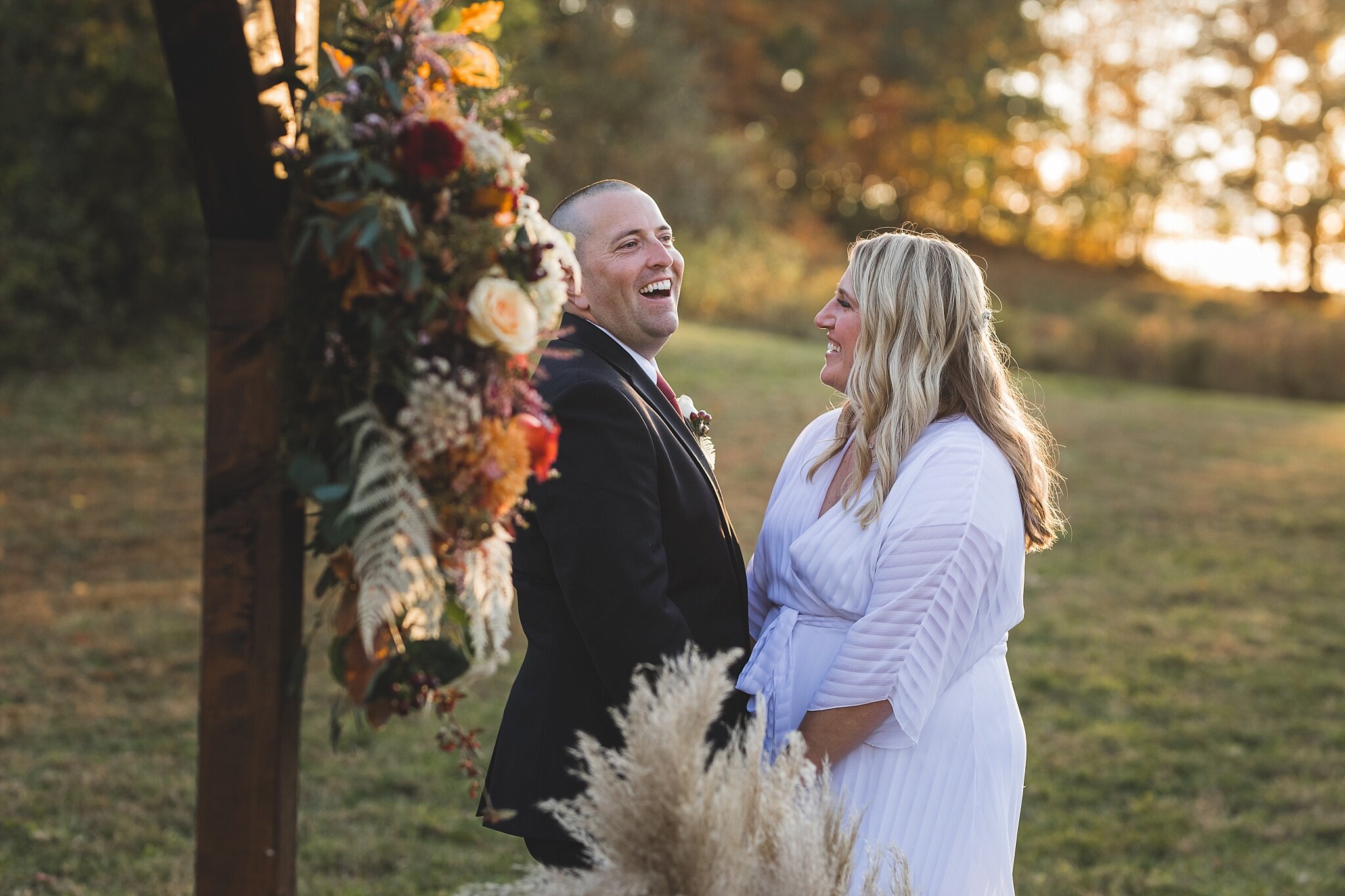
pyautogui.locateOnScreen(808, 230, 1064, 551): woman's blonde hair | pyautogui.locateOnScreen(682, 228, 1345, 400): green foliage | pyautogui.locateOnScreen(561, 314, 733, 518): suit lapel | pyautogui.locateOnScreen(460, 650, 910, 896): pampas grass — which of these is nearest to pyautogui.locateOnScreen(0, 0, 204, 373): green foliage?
pyautogui.locateOnScreen(682, 228, 1345, 400): green foliage

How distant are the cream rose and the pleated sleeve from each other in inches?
45.4

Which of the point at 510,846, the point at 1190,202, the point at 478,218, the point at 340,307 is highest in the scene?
the point at 1190,202

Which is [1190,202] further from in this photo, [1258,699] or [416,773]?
[416,773]

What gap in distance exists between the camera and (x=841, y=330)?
2.97m

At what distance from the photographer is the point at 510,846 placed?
482 cm

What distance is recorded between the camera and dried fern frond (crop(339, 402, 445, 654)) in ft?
5.40

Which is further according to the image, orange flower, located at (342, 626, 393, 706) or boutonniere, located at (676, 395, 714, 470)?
boutonniere, located at (676, 395, 714, 470)

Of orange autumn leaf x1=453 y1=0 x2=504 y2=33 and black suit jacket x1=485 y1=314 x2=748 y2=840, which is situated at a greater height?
orange autumn leaf x1=453 y1=0 x2=504 y2=33

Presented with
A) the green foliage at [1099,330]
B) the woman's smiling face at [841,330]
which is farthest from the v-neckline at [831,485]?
the green foliage at [1099,330]

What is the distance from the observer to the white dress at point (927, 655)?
98.8 inches

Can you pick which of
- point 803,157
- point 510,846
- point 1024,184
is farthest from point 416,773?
point 1024,184

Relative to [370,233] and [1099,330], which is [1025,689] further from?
[1099,330]

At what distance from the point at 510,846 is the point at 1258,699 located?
175 inches

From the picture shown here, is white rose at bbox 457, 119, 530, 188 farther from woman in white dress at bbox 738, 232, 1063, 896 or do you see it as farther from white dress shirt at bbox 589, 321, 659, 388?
woman in white dress at bbox 738, 232, 1063, 896
